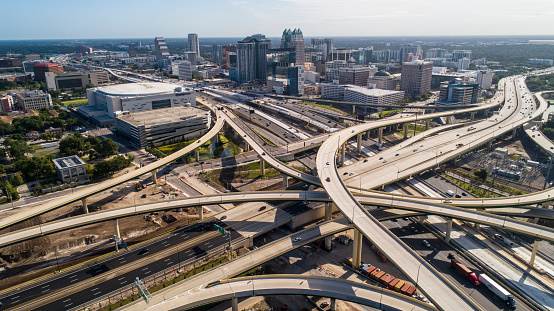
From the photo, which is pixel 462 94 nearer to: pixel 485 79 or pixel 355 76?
pixel 485 79

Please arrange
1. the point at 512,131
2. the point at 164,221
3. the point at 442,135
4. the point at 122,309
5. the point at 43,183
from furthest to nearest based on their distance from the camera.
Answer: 1. the point at 512,131
2. the point at 442,135
3. the point at 43,183
4. the point at 164,221
5. the point at 122,309

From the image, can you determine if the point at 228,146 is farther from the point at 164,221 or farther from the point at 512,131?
the point at 512,131

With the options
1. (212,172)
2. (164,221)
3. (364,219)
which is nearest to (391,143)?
(212,172)

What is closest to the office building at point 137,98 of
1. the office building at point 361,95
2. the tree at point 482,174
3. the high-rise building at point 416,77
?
the office building at point 361,95

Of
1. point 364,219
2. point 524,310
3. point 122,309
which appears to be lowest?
point 524,310

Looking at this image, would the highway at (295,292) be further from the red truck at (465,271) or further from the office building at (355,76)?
the office building at (355,76)

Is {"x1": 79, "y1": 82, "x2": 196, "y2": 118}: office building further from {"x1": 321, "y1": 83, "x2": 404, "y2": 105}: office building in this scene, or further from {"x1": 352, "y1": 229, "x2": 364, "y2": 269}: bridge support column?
{"x1": 352, "y1": 229, "x2": 364, "y2": 269}: bridge support column
